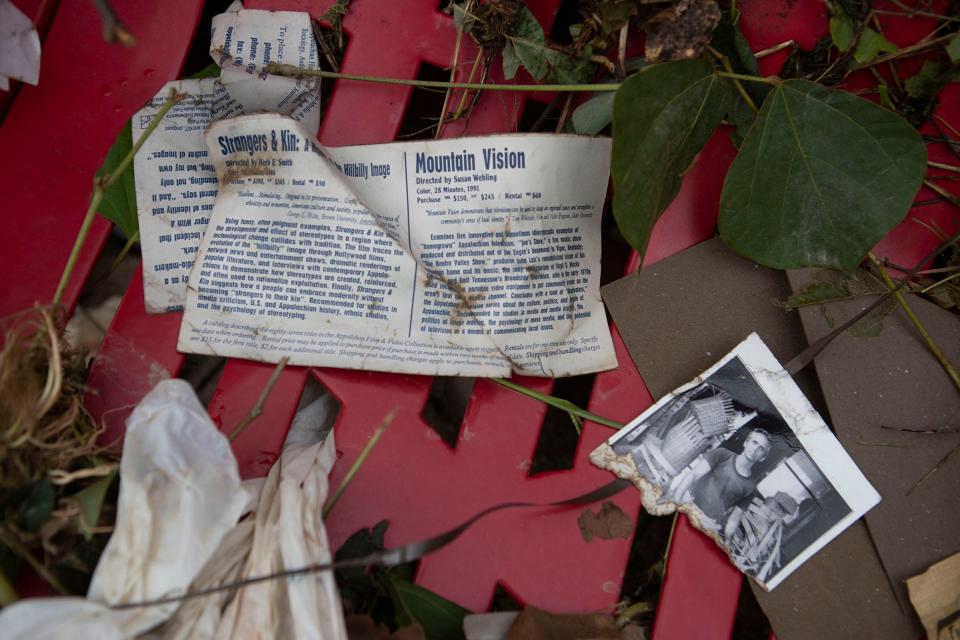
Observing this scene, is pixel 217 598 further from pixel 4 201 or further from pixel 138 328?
pixel 4 201

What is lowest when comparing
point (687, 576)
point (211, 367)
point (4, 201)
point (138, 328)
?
point (687, 576)

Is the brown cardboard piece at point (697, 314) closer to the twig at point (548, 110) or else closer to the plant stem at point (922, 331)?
the plant stem at point (922, 331)

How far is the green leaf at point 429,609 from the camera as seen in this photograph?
697 millimetres

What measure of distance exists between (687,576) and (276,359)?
0.56 m

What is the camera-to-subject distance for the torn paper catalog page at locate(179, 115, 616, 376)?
76 centimetres

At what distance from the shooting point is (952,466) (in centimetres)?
75

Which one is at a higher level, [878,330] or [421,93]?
[421,93]

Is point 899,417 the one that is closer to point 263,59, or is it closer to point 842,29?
point 842,29

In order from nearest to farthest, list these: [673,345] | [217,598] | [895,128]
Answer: [217,598] < [895,128] < [673,345]

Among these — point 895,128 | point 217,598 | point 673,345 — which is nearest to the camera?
point 217,598

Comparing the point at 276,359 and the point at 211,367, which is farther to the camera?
the point at 211,367

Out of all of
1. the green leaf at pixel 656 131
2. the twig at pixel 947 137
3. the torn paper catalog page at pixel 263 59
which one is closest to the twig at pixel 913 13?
the twig at pixel 947 137

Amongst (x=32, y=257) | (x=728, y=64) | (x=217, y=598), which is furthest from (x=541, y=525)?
(x=32, y=257)

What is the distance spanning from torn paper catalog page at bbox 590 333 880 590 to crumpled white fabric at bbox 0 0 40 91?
32.6 inches
